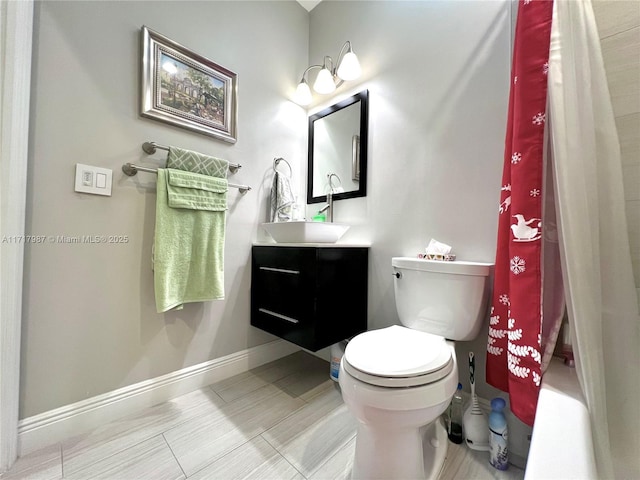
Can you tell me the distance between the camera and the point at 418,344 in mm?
937

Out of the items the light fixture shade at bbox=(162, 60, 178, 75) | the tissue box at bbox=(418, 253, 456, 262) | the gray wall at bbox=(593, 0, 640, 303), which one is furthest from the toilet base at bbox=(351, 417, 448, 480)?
the light fixture shade at bbox=(162, 60, 178, 75)

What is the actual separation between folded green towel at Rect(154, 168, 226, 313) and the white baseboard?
41cm

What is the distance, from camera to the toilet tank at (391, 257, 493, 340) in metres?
1.03

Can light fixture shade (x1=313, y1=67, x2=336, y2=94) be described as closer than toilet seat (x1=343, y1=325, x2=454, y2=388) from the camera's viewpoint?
No

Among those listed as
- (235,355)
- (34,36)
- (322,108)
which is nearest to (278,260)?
(235,355)

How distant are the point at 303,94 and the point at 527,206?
1.61m

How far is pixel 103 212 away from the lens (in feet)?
3.67

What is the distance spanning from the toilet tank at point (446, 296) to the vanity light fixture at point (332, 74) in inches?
48.8

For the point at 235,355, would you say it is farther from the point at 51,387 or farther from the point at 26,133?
the point at 26,133

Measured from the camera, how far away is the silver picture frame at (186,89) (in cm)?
123

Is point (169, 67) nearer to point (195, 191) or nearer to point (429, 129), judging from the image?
point (195, 191)

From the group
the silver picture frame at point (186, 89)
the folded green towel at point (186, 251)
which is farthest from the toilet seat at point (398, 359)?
the silver picture frame at point (186, 89)

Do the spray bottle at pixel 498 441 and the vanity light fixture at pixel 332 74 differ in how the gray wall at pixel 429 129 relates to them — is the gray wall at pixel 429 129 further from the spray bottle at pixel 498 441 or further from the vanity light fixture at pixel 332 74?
the spray bottle at pixel 498 441

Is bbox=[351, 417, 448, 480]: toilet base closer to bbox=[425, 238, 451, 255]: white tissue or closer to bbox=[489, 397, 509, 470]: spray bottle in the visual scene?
bbox=[489, 397, 509, 470]: spray bottle
